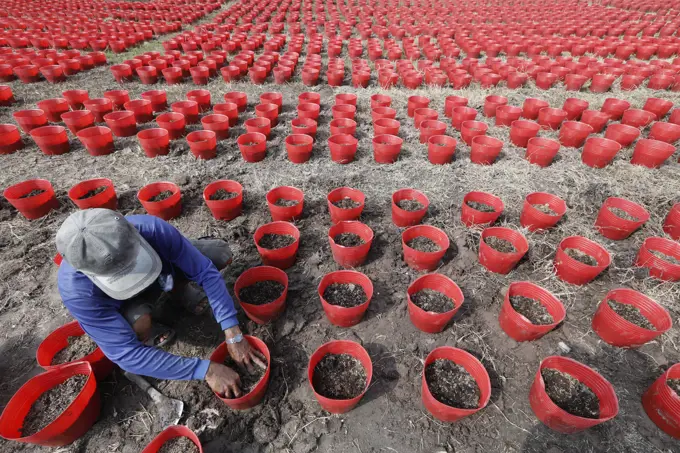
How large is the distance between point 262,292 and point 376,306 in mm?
1130

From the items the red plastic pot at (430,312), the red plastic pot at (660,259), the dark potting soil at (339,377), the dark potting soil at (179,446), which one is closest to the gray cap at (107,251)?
the dark potting soil at (179,446)

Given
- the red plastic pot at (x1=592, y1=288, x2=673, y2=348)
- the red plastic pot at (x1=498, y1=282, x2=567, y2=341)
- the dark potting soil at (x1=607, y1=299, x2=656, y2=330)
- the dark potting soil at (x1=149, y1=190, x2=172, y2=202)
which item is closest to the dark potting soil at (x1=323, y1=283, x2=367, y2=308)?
the red plastic pot at (x1=498, y1=282, x2=567, y2=341)

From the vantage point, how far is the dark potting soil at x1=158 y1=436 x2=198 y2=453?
86.3 inches

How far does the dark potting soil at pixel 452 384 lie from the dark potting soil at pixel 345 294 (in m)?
0.85

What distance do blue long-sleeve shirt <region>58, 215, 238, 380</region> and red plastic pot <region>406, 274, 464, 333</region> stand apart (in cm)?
153

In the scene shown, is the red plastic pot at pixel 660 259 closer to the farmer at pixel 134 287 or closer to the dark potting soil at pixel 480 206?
the dark potting soil at pixel 480 206

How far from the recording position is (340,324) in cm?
301

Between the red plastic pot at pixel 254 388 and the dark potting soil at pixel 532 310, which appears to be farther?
the dark potting soil at pixel 532 310

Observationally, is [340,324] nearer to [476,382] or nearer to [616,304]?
[476,382]

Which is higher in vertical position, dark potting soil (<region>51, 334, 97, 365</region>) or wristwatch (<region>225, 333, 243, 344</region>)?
wristwatch (<region>225, 333, 243, 344</region>)

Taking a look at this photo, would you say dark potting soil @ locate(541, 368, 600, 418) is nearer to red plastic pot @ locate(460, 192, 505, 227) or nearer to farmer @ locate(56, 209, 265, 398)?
red plastic pot @ locate(460, 192, 505, 227)

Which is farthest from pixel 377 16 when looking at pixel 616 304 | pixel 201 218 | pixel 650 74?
pixel 616 304

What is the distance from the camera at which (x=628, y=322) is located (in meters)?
2.65

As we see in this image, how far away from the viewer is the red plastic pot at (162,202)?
3.93 m
